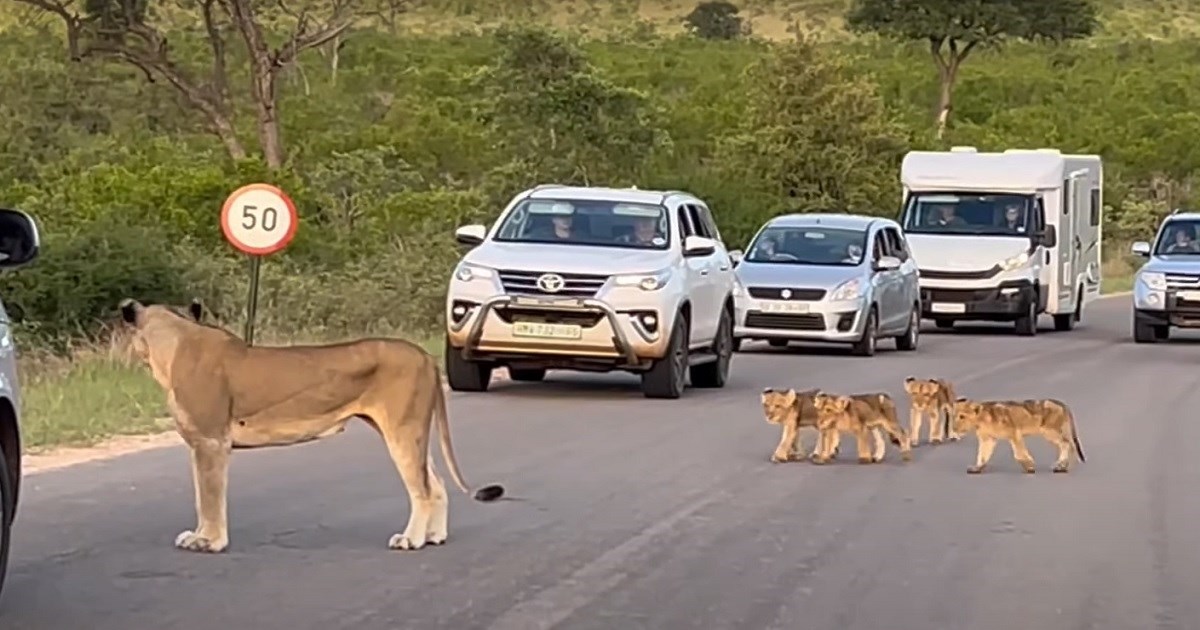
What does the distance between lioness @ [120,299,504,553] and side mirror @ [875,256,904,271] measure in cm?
1581

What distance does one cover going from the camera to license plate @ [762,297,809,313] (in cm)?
2475

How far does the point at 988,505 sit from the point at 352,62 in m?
61.6

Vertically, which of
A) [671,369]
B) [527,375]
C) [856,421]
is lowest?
[527,375]

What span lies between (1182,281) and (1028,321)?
3460 millimetres

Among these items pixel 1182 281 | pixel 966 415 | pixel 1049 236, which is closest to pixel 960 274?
pixel 1049 236

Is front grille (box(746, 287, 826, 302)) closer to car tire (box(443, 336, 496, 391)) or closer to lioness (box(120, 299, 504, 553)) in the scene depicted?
car tire (box(443, 336, 496, 391))

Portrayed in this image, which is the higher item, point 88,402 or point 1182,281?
point 1182,281

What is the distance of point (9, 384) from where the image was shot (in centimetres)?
830

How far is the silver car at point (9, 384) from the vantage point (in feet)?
26.5

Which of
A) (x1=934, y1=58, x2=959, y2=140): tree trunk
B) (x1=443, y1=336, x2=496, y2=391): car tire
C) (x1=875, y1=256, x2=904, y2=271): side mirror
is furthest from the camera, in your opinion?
(x1=934, y1=58, x2=959, y2=140): tree trunk

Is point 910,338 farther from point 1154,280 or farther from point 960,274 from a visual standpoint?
point 960,274

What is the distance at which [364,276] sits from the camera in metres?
29.6

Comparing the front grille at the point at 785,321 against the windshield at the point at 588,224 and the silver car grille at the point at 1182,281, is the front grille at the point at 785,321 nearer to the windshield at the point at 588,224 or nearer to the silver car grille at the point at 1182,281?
the silver car grille at the point at 1182,281

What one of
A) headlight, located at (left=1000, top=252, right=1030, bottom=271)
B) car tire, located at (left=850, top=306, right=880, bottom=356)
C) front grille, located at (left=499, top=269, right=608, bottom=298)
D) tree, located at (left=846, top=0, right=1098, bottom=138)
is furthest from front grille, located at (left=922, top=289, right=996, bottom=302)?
tree, located at (left=846, top=0, right=1098, bottom=138)
